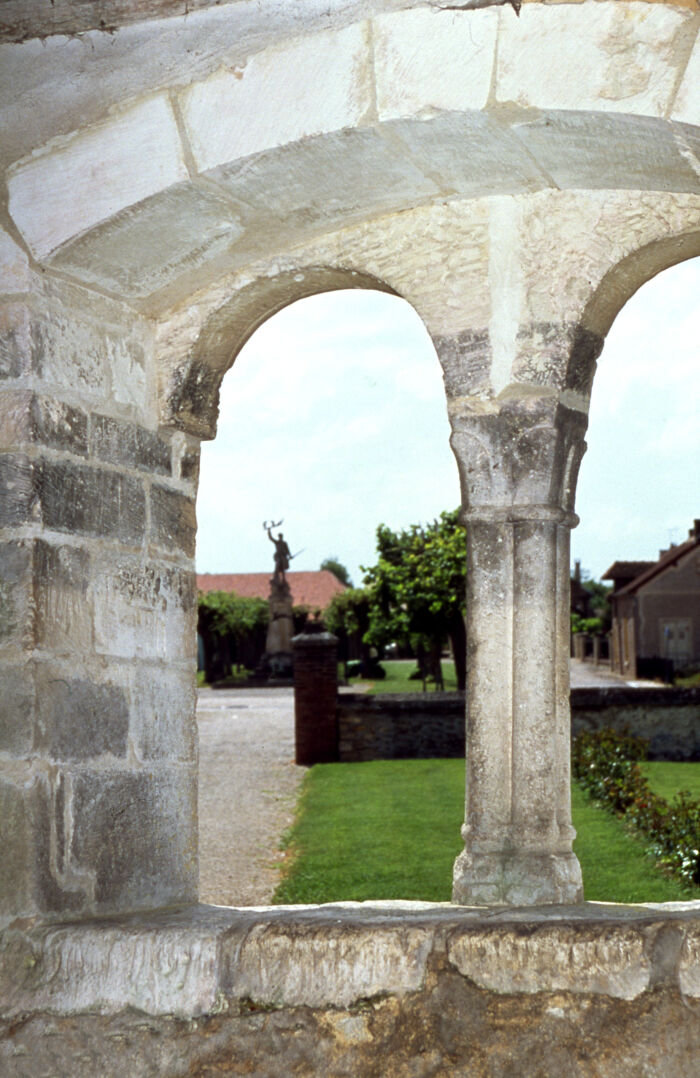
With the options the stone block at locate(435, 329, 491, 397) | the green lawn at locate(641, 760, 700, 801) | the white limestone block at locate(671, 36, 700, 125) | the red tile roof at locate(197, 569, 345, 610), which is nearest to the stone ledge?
the stone block at locate(435, 329, 491, 397)

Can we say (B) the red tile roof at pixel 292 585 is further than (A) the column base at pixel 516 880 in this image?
Yes

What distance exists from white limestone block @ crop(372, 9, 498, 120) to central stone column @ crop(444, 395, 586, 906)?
715mm

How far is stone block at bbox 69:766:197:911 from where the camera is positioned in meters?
2.48

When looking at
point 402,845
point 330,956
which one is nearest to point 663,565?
point 402,845

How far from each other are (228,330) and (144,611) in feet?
2.27

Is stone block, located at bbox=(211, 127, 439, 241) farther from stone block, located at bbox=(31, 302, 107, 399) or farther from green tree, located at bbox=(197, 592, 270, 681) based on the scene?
green tree, located at bbox=(197, 592, 270, 681)

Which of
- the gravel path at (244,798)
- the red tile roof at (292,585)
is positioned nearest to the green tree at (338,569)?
the red tile roof at (292,585)

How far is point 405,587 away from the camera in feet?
66.9

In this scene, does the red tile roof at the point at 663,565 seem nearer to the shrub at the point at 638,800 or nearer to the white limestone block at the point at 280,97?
the shrub at the point at 638,800

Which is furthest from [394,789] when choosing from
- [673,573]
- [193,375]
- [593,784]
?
[673,573]

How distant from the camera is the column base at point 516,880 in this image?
2.57 meters

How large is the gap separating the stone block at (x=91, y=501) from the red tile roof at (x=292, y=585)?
39331 millimetres

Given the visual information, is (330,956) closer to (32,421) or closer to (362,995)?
(362,995)

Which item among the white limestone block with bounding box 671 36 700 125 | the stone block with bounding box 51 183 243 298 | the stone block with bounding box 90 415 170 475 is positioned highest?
the white limestone block with bounding box 671 36 700 125
